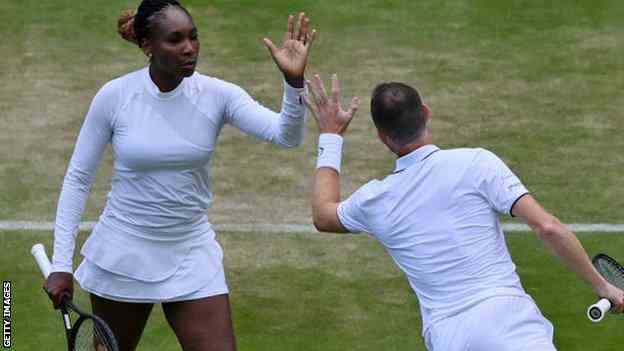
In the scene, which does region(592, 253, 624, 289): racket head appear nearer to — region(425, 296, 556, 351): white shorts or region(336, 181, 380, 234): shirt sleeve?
region(425, 296, 556, 351): white shorts

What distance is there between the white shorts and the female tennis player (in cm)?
138

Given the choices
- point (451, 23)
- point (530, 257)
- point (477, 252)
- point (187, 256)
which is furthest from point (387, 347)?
point (451, 23)

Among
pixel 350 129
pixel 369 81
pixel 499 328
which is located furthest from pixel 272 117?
pixel 369 81

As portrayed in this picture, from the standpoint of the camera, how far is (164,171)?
761 centimetres

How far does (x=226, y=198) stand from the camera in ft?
39.3

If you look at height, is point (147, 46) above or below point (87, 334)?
above

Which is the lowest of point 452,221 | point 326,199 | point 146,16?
point 326,199

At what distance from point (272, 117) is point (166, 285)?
3.19ft

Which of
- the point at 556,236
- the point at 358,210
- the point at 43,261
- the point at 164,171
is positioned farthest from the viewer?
the point at 43,261

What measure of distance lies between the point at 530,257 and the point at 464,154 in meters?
4.40

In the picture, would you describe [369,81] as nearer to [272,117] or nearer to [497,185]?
[272,117]

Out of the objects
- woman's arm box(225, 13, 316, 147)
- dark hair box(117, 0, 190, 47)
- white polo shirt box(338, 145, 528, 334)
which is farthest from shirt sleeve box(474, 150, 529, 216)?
dark hair box(117, 0, 190, 47)

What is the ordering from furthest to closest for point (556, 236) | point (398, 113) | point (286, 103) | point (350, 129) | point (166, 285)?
point (350, 129), point (166, 285), point (286, 103), point (398, 113), point (556, 236)

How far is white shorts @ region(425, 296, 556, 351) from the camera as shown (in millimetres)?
6453
